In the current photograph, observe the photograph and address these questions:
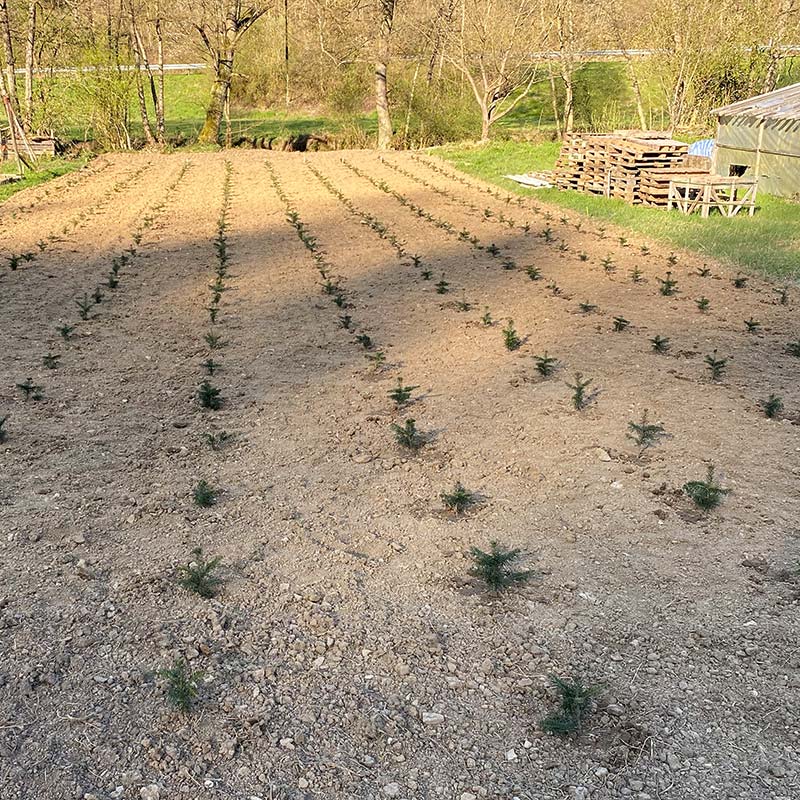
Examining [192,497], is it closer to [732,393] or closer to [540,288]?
[732,393]

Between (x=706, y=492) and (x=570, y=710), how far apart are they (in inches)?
77.1

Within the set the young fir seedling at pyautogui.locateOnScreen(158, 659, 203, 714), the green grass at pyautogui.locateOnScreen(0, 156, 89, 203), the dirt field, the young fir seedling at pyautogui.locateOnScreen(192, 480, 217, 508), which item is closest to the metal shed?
the dirt field

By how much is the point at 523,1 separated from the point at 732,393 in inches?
976

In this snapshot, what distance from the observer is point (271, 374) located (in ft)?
23.0

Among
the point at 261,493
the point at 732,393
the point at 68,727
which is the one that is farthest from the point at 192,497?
the point at 732,393

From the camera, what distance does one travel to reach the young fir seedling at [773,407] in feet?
19.2

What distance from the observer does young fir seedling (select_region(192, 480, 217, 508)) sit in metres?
4.74

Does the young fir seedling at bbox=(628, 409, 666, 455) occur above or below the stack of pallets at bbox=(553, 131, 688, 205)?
below

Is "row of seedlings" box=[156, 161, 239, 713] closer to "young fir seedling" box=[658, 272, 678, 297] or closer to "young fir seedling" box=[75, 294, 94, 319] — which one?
"young fir seedling" box=[75, 294, 94, 319]

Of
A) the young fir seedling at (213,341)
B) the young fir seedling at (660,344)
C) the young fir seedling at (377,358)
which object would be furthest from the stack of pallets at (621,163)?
the young fir seedling at (213,341)

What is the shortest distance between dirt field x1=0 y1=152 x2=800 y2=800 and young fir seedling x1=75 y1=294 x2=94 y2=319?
0.31 feet

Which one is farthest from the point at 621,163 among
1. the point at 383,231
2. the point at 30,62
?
the point at 30,62

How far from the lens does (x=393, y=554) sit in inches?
171

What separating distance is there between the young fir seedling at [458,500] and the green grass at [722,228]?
7391 millimetres
